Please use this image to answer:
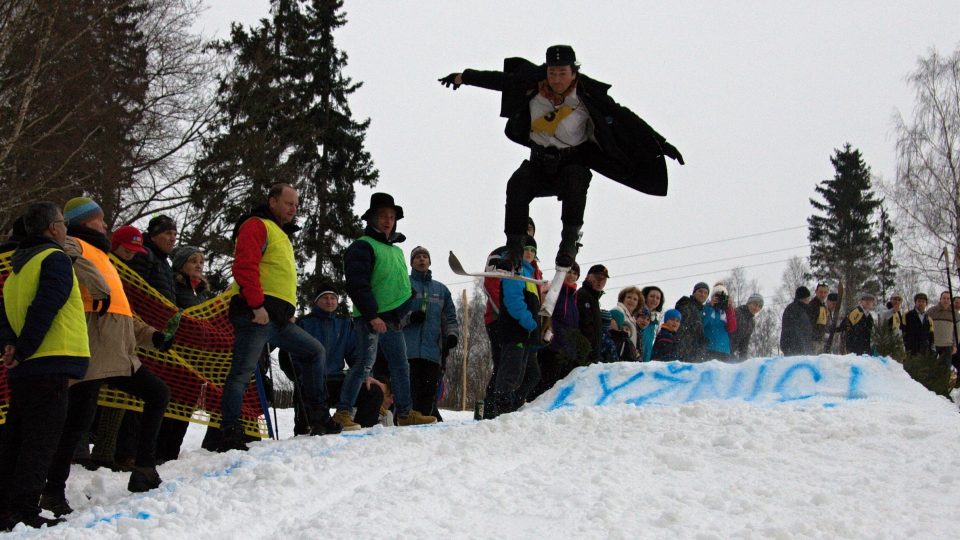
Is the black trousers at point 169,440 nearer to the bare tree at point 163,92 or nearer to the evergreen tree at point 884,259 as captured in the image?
the bare tree at point 163,92

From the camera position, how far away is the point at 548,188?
274 inches

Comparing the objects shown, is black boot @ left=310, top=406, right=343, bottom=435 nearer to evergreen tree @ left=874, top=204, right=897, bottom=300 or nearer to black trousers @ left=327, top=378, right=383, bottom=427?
black trousers @ left=327, top=378, right=383, bottom=427

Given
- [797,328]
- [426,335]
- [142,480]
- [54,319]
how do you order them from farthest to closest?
[797,328] < [426,335] < [142,480] < [54,319]

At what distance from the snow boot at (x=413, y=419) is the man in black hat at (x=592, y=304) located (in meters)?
2.05

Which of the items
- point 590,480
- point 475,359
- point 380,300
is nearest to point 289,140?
point 380,300

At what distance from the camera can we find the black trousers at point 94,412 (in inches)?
198

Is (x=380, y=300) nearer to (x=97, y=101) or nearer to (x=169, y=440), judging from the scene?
(x=169, y=440)

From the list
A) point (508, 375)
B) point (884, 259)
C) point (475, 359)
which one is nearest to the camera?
point (508, 375)

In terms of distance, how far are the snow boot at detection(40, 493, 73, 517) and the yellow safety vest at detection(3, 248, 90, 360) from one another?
0.84 metres

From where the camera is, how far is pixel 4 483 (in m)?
4.64

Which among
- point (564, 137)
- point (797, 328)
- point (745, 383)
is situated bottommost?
point (745, 383)

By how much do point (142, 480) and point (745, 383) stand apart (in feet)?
16.5

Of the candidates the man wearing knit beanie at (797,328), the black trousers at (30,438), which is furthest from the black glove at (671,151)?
the man wearing knit beanie at (797,328)

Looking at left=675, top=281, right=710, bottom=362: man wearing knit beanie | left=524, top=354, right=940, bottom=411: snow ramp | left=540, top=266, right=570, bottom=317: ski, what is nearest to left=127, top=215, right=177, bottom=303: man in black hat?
left=540, top=266, right=570, bottom=317: ski
